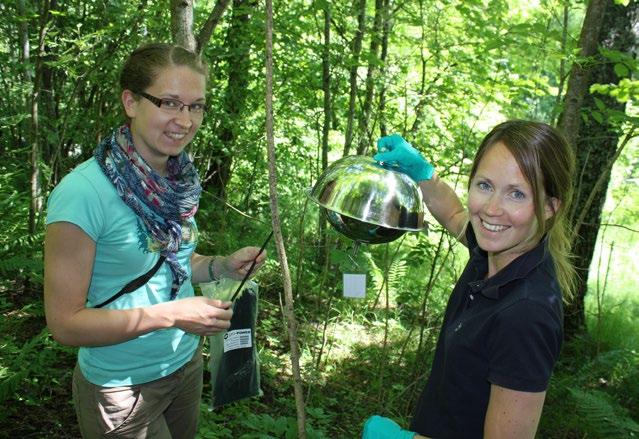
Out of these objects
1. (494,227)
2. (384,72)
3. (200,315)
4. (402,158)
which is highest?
(384,72)

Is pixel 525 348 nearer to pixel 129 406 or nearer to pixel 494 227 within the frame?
pixel 494 227

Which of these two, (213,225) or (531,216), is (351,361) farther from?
(531,216)

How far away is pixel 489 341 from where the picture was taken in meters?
1.26

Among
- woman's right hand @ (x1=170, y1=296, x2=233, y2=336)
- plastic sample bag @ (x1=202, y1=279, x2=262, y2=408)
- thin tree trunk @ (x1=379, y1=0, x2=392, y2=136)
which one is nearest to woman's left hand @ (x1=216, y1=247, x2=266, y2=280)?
plastic sample bag @ (x1=202, y1=279, x2=262, y2=408)

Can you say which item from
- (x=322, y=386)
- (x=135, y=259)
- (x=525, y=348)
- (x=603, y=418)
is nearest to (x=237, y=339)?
(x=135, y=259)

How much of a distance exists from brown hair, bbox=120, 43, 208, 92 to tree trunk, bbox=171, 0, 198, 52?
0.57m

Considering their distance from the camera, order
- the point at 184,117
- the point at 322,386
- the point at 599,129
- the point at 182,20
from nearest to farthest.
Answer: the point at 184,117, the point at 182,20, the point at 322,386, the point at 599,129

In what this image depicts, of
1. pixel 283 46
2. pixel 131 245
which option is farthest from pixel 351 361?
pixel 131 245

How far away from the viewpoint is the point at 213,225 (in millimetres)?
5895

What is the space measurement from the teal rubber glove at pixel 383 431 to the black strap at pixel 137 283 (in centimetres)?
82

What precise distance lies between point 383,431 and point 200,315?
0.64 meters

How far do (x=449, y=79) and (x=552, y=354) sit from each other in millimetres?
3090

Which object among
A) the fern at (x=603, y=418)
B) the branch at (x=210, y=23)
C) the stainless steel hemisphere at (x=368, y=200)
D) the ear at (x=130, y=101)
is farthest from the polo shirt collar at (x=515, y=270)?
the fern at (x=603, y=418)

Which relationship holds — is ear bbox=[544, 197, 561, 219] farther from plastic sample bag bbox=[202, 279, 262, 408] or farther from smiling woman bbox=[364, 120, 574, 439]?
plastic sample bag bbox=[202, 279, 262, 408]
